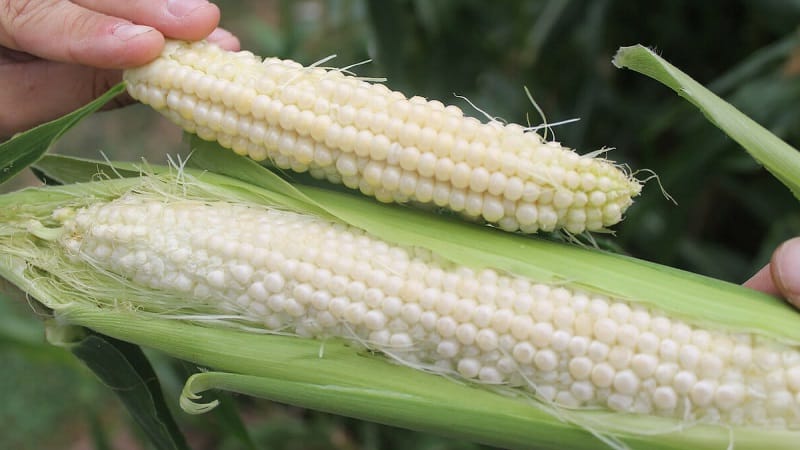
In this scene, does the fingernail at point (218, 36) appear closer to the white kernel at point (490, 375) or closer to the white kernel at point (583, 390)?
the white kernel at point (490, 375)

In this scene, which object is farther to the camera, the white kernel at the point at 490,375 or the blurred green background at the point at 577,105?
the blurred green background at the point at 577,105


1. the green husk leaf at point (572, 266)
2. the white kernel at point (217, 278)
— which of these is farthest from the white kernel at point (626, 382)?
the white kernel at point (217, 278)

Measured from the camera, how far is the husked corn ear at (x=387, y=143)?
3.68 ft

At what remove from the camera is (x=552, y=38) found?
286 centimetres

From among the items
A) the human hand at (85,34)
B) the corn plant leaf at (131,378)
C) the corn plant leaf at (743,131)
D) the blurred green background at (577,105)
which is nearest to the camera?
the corn plant leaf at (743,131)

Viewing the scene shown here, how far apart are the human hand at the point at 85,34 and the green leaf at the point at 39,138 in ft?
0.30

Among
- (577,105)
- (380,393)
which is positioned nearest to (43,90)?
(380,393)

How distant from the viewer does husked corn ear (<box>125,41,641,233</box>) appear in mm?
1122

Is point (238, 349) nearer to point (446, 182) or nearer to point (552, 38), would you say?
point (446, 182)

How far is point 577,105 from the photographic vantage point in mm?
2869

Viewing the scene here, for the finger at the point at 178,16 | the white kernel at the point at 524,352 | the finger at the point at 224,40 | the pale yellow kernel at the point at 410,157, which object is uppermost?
the finger at the point at 224,40

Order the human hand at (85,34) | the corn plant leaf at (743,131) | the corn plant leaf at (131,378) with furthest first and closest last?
the corn plant leaf at (131,378) < the human hand at (85,34) < the corn plant leaf at (743,131)

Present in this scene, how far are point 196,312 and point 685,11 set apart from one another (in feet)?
8.50

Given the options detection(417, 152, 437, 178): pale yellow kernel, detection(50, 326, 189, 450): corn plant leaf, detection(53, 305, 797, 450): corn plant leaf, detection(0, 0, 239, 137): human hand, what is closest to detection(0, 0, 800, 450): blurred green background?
detection(50, 326, 189, 450): corn plant leaf
